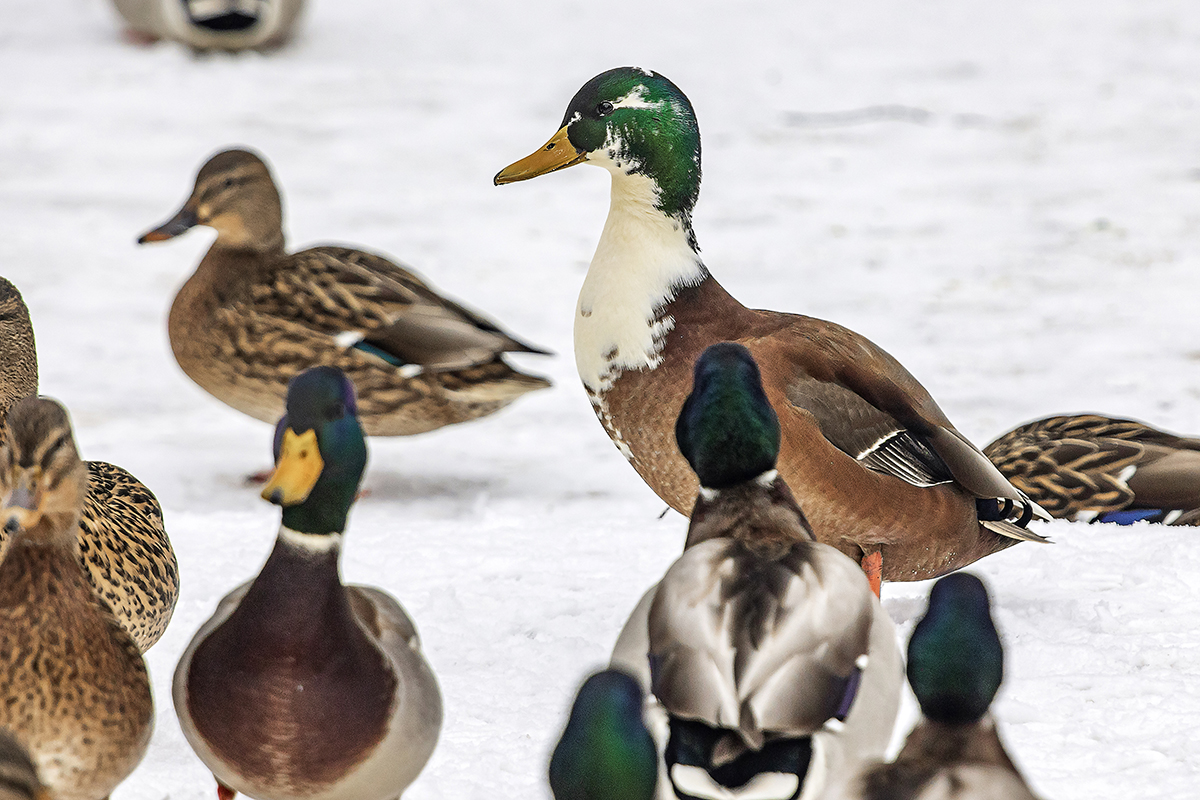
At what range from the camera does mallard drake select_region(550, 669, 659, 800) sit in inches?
93.0

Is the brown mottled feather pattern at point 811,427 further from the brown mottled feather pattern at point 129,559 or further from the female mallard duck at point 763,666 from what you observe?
the brown mottled feather pattern at point 129,559

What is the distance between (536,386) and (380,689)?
3.36 meters

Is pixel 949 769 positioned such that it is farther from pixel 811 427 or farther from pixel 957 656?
pixel 811 427

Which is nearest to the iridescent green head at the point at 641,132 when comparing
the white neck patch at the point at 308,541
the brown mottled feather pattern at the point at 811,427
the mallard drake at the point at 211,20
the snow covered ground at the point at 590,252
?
the brown mottled feather pattern at the point at 811,427

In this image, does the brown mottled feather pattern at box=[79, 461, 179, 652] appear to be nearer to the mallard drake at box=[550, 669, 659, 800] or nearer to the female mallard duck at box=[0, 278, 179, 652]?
the female mallard duck at box=[0, 278, 179, 652]

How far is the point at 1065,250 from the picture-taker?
29.3 feet

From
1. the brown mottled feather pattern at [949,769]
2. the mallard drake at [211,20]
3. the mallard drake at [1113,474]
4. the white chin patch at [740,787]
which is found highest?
the brown mottled feather pattern at [949,769]

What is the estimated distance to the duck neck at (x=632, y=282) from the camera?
4.12m

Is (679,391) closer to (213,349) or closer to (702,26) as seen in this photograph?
(213,349)

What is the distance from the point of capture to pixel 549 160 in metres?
4.40

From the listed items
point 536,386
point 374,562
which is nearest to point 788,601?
point 374,562

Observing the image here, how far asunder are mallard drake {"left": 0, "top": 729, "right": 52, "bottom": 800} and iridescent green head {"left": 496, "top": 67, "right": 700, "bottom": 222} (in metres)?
2.16

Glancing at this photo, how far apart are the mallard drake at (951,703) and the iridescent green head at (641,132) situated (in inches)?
72.7

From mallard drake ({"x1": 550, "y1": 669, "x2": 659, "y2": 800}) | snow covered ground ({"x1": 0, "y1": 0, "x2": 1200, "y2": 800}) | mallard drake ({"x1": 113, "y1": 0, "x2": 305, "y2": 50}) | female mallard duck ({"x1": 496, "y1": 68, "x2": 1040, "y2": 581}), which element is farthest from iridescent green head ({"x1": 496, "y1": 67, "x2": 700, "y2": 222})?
mallard drake ({"x1": 113, "y1": 0, "x2": 305, "y2": 50})
